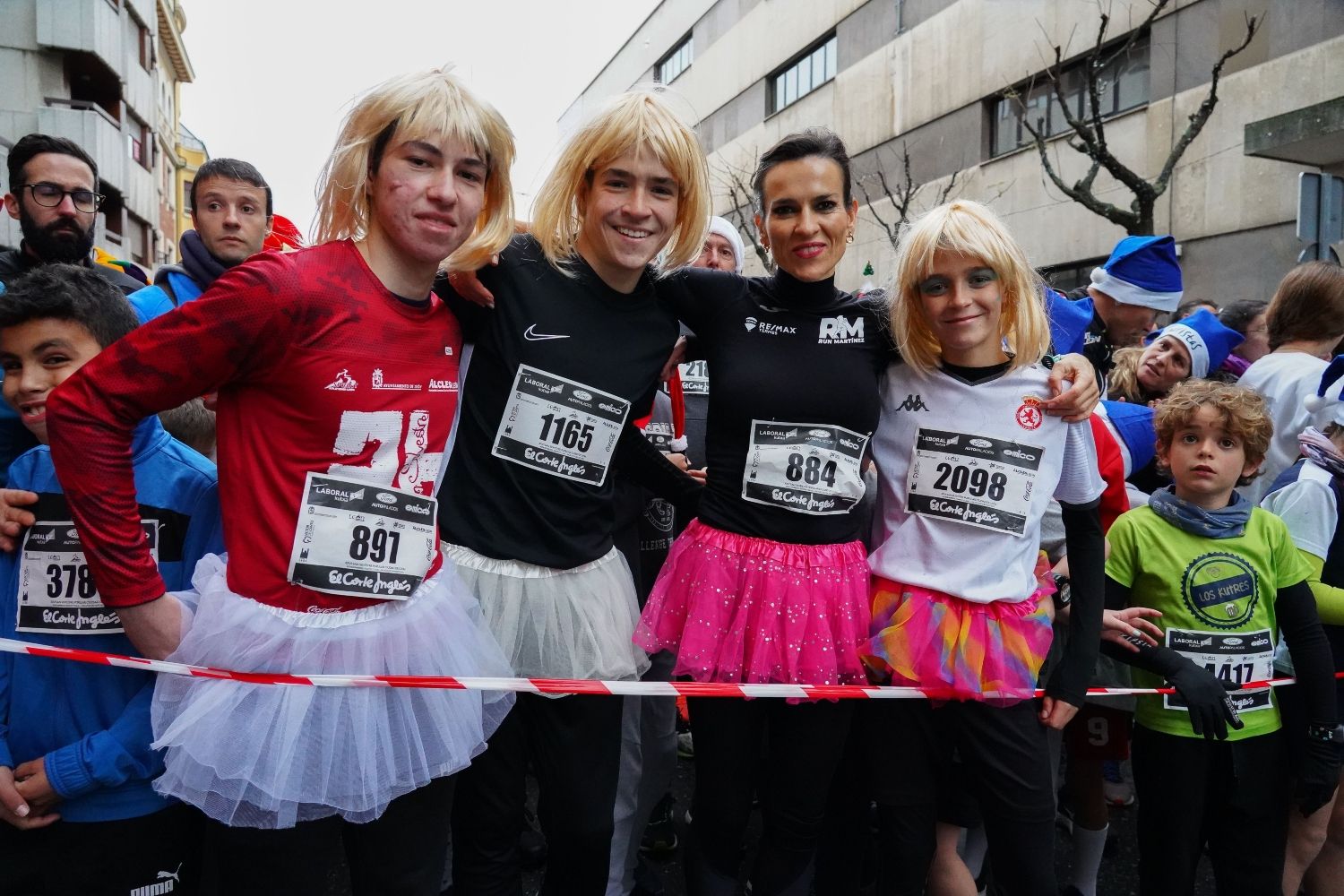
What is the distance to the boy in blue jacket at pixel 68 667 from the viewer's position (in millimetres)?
1734

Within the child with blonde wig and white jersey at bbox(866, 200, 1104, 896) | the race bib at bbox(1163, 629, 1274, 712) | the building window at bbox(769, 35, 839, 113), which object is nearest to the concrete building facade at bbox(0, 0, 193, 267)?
the child with blonde wig and white jersey at bbox(866, 200, 1104, 896)

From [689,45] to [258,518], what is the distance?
31440 mm

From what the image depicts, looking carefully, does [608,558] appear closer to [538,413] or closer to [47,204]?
[538,413]

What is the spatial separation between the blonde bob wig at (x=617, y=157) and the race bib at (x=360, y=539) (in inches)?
29.6

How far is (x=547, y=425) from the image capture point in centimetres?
197

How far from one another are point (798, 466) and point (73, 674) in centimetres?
165

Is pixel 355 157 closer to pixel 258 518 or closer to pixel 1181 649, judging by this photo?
pixel 258 518

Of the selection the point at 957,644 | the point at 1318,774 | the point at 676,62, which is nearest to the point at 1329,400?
the point at 1318,774

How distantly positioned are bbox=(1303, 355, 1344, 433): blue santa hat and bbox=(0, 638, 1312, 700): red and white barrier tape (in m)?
1.64

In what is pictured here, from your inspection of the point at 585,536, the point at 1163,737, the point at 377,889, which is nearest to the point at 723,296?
the point at 585,536

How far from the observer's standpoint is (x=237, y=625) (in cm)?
155

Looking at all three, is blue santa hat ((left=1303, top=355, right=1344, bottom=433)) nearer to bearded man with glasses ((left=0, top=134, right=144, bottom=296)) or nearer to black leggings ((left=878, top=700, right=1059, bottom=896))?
black leggings ((left=878, top=700, right=1059, bottom=896))

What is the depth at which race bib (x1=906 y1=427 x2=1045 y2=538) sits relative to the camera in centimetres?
210

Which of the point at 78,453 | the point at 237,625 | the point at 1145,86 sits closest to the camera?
the point at 78,453
